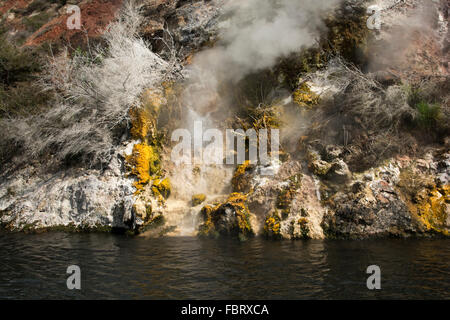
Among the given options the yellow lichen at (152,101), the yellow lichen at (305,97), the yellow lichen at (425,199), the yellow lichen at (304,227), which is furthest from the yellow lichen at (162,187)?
the yellow lichen at (425,199)

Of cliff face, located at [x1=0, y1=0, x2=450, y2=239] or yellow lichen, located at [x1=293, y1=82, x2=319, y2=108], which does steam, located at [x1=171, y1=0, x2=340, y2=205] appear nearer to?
cliff face, located at [x1=0, y1=0, x2=450, y2=239]

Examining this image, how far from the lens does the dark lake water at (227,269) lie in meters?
5.07

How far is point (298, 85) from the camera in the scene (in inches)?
409

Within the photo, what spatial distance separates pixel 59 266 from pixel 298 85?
25.5 ft

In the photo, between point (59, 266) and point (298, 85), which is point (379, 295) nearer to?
point (59, 266)

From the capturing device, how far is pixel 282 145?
966cm

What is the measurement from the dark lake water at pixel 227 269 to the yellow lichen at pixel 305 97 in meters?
4.26

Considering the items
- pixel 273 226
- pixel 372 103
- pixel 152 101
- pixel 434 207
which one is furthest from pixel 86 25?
pixel 434 207

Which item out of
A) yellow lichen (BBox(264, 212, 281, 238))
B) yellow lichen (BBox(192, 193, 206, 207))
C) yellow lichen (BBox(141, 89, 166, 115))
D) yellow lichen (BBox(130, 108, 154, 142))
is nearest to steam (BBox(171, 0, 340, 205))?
yellow lichen (BBox(192, 193, 206, 207))

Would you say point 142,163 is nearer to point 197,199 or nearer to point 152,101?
point 197,199

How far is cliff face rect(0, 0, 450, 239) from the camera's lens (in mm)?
7906

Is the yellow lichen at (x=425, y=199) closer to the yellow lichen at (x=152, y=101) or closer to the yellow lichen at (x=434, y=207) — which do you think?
the yellow lichen at (x=434, y=207)

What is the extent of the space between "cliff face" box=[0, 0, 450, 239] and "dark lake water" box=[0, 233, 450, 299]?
2.90 ft
